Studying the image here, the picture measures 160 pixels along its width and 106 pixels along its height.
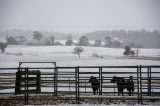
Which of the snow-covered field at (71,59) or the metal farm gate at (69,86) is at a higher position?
the metal farm gate at (69,86)

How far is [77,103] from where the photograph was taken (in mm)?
11680

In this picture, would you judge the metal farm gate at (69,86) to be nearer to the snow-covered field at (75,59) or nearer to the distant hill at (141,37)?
the snow-covered field at (75,59)

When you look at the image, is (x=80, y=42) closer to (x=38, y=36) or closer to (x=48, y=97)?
(x=38, y=36)

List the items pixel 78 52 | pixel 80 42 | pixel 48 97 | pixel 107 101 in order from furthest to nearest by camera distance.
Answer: pixel 80 42, pixel 78 52, pixel 48 97, pixel 107 101

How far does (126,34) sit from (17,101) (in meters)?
120

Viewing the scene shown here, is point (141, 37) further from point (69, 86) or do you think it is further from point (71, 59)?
point (69, 86)

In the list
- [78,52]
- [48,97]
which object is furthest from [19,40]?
[48,97]

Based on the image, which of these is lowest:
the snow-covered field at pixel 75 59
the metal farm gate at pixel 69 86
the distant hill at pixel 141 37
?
the snow-covered field at pixel 75 59

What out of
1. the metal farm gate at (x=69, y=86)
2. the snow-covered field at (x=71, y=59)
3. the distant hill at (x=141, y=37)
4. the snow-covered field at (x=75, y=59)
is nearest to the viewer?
the metal farm gate at (x=69, y=86)

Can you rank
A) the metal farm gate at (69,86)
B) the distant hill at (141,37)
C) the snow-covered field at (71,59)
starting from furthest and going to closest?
the distant hill at (141,37) → the snow-covered field at (71,59) → the metal farm gate at (69,86)

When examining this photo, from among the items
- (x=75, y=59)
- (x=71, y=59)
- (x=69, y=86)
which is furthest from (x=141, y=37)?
(x=69, y=86)

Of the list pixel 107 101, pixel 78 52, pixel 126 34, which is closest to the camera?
pixel 107 101

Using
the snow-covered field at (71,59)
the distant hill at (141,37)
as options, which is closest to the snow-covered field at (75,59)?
the snow-covered field at (71,59)

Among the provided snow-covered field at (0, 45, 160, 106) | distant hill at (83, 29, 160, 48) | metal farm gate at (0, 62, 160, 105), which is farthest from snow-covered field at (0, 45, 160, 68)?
metal farm gate at (0, 62, 160, 105)
